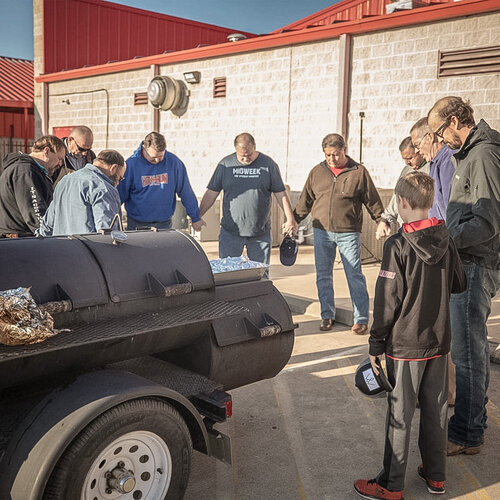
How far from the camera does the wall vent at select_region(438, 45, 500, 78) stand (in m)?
10.4

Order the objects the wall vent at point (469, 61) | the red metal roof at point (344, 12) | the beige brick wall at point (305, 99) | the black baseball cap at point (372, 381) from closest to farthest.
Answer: the black baseball cap at point (372, 381), the wall vent at point (469, 61), the beige brick wall at point (305, 99), the red metal roof at point (344, 12)

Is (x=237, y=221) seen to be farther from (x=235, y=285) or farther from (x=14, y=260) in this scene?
(x=14, y=260)

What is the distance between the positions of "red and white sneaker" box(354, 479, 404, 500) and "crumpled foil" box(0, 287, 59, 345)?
1792 mm

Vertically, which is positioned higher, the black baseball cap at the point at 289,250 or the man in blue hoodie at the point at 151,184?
the man in blue hoodie at the point at 151,184

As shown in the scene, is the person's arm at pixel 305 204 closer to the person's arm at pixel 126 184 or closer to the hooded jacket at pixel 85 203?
the person's arm at pixel 126 184

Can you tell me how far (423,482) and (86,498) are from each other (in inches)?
72.7

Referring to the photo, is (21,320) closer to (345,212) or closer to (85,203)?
(85,203)

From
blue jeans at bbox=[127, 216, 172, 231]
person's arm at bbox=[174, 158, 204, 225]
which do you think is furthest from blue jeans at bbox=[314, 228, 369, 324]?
blue jeans at bbox=[127, 216, 172, 231]

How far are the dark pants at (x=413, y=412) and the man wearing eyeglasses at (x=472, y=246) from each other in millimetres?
526

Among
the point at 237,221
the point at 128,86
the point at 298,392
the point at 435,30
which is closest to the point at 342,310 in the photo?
the point at 237,221

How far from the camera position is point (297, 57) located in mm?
13531

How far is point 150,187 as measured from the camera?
642 centimetres

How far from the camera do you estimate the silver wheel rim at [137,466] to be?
8.98 ft

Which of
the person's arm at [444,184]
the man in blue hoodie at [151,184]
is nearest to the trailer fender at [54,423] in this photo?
the person's arm at [444,184]
